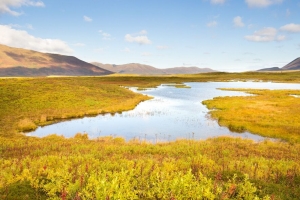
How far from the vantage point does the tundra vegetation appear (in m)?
8.20

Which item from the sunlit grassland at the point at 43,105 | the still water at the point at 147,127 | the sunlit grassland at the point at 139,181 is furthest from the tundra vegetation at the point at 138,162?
the still water at the point at 147,127

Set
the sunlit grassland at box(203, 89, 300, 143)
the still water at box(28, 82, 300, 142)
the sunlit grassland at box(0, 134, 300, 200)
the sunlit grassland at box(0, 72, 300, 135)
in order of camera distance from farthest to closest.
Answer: the sunlit grassland at box(0, 72, 300, 135) → the still water at box(28, 82, 300, 142) → the sunlit grassland at box(203, 89, 300, 143) → the sunlit grassland at box(0, 134, 300, 200)

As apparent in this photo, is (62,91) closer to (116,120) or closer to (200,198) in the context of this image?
(116,120)

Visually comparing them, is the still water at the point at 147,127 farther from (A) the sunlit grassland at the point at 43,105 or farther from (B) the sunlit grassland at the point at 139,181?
(B) the sunlit grassland at the point at 139,181

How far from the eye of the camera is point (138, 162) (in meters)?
12.3

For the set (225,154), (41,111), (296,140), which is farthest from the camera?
(41,111)

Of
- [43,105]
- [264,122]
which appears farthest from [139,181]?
[43,105]

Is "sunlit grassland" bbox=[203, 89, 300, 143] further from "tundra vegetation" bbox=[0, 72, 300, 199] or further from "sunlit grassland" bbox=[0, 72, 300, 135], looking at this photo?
"sunlit grassland" bbox=[0, 72, 300, 135]

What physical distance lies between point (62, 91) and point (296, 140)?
169ft

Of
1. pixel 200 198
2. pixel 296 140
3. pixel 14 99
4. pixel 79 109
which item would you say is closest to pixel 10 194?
pixel 200 198

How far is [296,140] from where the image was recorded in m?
26.8

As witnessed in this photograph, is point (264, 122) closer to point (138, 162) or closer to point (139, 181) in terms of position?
point (138, 162)

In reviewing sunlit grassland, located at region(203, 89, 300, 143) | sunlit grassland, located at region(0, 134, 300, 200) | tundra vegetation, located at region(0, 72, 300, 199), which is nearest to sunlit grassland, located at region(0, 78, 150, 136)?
tundra vegetation, located at region(0, 72, 300, 199)

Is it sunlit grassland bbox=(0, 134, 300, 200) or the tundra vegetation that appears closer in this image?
sunlit grassland bbox=(0, 134, 300, 200)
